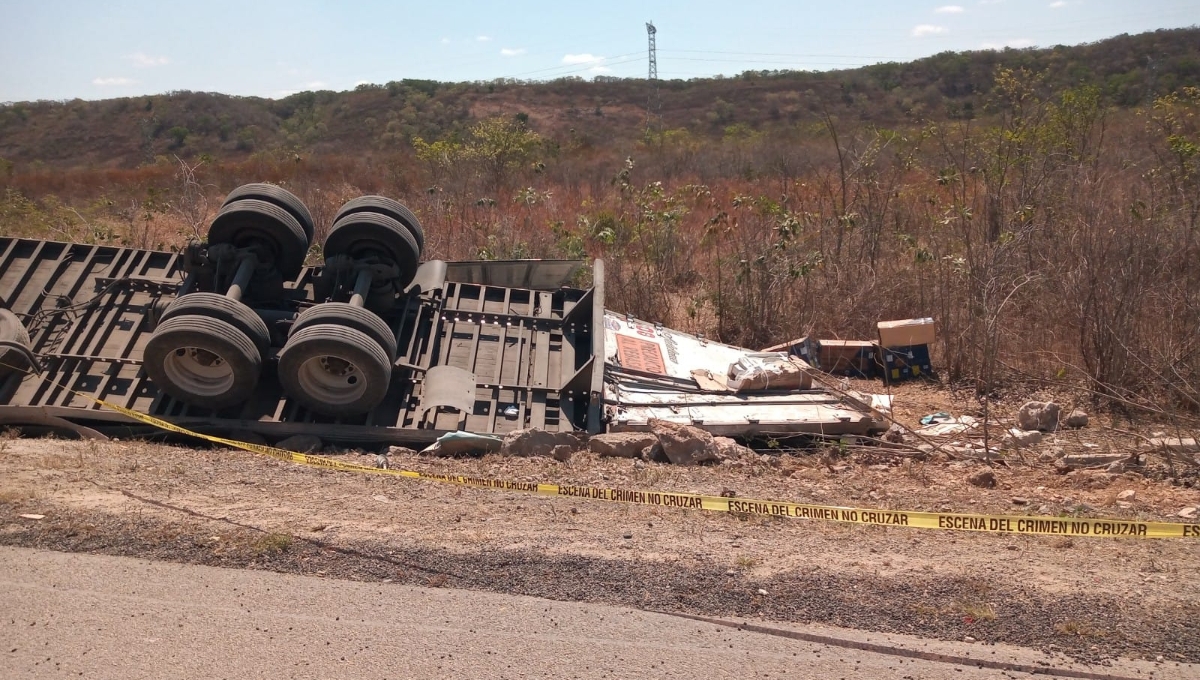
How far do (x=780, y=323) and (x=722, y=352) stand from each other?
8.73 feet

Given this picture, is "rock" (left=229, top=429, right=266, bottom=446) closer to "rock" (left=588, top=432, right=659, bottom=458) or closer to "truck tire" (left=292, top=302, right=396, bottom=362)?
"truck tire" (left=292, top=302, right=396, bottom=362)

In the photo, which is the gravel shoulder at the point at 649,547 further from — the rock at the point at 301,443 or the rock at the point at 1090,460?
the rock at the point at 301,443

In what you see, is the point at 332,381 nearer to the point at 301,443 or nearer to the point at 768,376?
the point at 301,443

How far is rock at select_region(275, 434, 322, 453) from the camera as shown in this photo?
27.8ft

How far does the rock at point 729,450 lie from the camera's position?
28.4 feet

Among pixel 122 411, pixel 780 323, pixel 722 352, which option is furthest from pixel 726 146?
pixel 122 411

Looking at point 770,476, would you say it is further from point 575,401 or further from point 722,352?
point 722,352

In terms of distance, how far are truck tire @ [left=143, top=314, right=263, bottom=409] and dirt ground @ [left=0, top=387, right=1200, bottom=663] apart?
696 millimetres

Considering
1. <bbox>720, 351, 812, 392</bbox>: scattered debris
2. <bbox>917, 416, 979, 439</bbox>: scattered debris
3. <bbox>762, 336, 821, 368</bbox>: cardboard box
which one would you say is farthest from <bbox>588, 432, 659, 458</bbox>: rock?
<bbox>762, 336, 821, 368</bbox>: cardboard box

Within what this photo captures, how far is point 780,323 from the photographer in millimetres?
13805

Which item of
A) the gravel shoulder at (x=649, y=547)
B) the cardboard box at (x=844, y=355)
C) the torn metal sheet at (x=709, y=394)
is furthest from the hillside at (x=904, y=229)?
the gravel shoulder at (x=649, y=547)

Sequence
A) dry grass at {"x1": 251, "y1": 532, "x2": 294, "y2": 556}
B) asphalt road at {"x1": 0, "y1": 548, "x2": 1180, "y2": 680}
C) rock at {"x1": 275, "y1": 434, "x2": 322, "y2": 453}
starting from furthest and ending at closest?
rock at {"x1": 275, "y1": 434, "x2": 322, "y2": 453} → dry grass at {"x1": 251, "y1": 532, "x2": 294, "y2": 556} → asphalt road at {"x1": 0, "y1": 548, "x2": 1180, "y2": 680}

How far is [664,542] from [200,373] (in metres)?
4.87

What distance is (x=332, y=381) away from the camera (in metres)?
8.68
